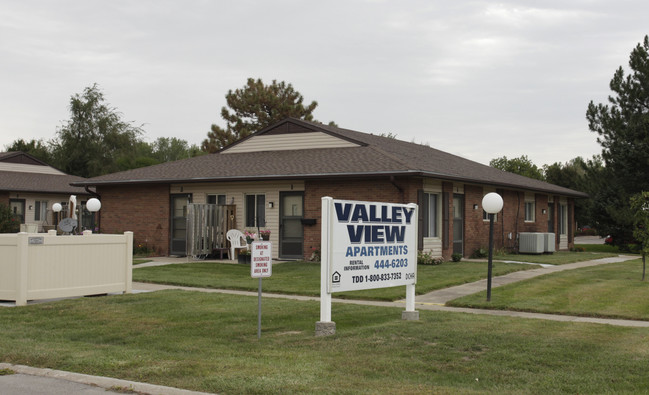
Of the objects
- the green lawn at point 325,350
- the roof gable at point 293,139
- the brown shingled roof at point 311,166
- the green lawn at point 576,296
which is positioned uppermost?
the roof gable at point 293,139

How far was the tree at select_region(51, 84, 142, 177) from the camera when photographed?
6159 cm

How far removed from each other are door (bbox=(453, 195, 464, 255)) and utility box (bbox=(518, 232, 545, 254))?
4.53 m

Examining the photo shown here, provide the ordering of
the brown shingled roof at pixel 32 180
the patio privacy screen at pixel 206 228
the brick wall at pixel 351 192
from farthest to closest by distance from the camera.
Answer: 1. the brown shingled roof at pixel 32 180
2. the patio privacy screen at pixel 206 228
3. the brick wall at pixel 351 192

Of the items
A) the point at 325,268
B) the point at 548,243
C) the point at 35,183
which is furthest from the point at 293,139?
the point at 35,183

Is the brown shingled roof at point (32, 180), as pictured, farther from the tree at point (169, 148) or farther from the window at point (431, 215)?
the tree at point (169, 148)

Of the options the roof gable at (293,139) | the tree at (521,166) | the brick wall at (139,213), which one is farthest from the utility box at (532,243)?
the tree at (521,166)

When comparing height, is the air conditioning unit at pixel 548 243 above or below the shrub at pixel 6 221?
below

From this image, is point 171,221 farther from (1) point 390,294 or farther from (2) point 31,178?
(2) point 31,178

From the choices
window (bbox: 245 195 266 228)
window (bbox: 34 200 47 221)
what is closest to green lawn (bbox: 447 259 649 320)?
window (bbox: 245 195 266 228)

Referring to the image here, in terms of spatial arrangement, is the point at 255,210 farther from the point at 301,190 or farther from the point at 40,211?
the point at 40,211

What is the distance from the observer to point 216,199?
2494 centimetres

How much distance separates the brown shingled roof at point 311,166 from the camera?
71.1 feet

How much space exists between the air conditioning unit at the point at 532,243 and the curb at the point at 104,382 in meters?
23.1

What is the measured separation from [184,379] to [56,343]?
287cm
